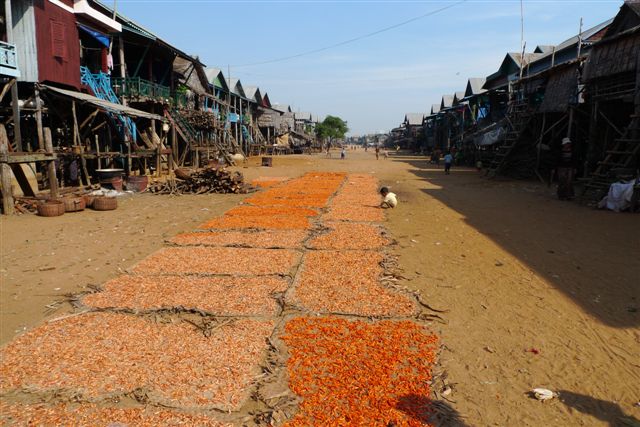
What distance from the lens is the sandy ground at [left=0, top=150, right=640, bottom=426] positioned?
3.62m

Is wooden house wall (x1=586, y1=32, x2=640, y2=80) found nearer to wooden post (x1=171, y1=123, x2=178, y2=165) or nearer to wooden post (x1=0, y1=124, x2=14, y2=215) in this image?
wooden post (x1=0, y1=124, x2=14, y2=215)

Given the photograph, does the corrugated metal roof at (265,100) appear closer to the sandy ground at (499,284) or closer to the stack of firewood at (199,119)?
the stack of firewood at (199,119)

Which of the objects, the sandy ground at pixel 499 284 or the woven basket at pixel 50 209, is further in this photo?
the woven basket at pixel 50 209

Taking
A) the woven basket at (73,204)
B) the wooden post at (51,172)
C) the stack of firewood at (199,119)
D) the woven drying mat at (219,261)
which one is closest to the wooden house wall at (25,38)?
the wooden post at (51,172)

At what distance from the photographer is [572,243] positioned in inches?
333

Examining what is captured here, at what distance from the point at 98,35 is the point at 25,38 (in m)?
5.37

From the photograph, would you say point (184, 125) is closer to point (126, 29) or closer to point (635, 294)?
point (126, 29)

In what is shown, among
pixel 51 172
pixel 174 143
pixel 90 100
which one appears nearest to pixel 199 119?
pixel 174 143

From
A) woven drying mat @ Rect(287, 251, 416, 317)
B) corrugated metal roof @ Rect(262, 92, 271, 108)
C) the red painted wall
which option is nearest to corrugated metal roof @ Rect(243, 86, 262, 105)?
corrugated metal roof @ Rect(262, 92, 271, 108)

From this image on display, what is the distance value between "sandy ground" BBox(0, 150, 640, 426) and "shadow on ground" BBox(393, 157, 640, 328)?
0.10 ft

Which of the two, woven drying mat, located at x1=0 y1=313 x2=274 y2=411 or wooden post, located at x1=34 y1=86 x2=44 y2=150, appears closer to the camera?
woven drying mat, located at x1=0 y1=313 x2=274 y2=411

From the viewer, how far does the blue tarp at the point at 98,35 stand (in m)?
18.0

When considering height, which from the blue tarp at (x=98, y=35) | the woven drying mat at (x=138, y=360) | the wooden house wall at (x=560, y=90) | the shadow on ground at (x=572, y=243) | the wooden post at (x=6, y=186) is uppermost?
the blue tarp at (x=98, y=35)

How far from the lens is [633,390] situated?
3592mm
